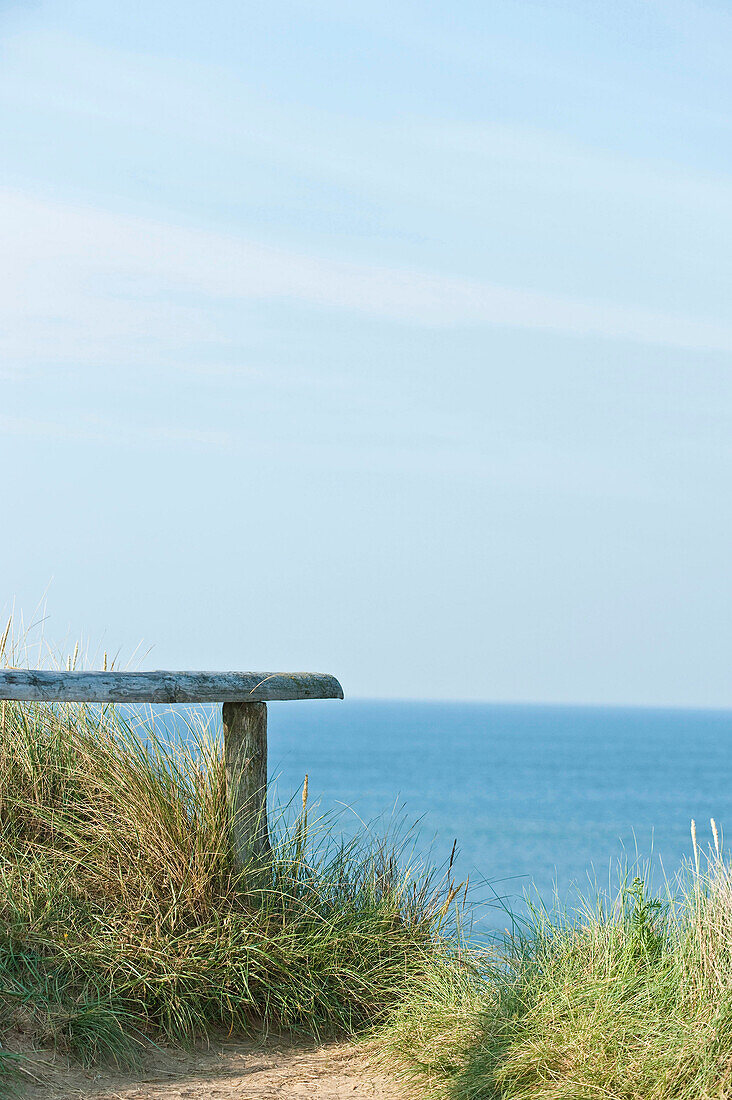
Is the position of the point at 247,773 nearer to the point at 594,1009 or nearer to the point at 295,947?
the point at 295,947

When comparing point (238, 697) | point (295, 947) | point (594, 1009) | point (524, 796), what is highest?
point (238, 697)

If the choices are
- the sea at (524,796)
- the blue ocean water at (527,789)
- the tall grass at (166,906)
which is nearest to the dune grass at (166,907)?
the tall grass at (166,906)

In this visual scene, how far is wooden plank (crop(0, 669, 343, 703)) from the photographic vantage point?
4.25 meters

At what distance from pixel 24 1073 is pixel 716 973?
96.0 inches

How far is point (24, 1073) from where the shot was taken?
12.6ft

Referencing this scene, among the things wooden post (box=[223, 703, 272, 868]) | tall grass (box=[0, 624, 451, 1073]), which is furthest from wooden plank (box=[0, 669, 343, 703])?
tall grass (box=[0, 624, 451, 1073])

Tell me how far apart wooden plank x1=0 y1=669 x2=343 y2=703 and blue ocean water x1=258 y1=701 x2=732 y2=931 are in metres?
0.90

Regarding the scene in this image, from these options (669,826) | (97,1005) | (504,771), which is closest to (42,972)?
(97,1005)

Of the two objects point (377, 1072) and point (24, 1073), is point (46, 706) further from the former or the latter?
point (377, 1072)

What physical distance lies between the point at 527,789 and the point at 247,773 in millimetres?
84609

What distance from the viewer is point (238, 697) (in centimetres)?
470

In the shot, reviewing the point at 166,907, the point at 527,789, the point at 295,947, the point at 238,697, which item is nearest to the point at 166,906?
the point at 166,907

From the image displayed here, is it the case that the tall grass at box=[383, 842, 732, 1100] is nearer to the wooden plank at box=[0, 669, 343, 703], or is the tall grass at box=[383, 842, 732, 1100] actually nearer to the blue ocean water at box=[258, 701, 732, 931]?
the blue ocean water at box=[258, 701, 732, 931]

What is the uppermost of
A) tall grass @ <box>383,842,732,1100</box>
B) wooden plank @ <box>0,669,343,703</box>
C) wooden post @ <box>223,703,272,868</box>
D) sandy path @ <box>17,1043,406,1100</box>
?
wooden plank @ <box>0,669,343,703</box>
